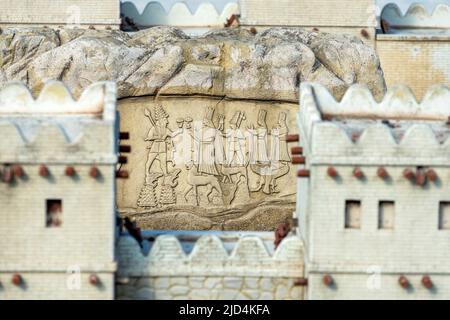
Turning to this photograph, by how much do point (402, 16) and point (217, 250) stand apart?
29.6 metres

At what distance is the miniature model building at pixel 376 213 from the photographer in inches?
1261

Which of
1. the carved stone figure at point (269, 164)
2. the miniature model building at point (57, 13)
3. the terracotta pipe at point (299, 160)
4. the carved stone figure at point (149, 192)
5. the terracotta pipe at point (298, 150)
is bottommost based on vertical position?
the carved stone figure at point (149, 192)

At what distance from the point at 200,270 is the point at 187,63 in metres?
17.8

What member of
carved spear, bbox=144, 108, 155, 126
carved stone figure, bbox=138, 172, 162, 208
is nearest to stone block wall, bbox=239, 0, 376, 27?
carved spear, bbox=144, 108, 155, 126

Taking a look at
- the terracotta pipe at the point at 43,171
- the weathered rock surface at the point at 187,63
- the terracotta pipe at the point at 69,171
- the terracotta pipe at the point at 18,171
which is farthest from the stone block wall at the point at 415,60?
the terracotta pipe at the point at 18,171

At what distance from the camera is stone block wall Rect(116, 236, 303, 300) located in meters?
32.7

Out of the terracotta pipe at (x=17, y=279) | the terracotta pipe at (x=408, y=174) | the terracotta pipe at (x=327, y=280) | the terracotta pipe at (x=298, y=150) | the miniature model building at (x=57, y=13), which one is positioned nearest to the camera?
the terracotta pipe at (x=17, y=279)

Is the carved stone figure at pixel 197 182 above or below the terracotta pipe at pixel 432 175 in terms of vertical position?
below

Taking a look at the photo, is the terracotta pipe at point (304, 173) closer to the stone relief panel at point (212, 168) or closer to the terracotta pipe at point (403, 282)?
the terracotta pipe at point (403, 282)

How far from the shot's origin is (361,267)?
32375 millimetres

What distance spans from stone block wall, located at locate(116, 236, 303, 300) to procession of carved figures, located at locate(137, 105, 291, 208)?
16.8m

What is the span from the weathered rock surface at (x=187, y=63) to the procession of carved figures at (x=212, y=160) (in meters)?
1.07

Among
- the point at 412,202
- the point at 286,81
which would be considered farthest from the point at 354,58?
the point at 412,202

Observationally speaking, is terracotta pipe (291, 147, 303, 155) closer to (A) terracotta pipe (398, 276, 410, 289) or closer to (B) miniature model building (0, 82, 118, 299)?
(A) terracotta pipe (398, 276, 410, 289)
